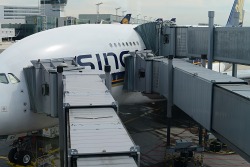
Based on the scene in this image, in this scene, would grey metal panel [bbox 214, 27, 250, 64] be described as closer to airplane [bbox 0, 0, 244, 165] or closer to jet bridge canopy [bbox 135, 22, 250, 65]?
jet bridge canopy [bbox 135, 22, 250, 65]

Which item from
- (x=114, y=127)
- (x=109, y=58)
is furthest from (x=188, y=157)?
(x=114, y=127)

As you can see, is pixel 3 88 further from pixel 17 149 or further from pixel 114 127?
pixel 114 127

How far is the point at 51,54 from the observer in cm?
1698

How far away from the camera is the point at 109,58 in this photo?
1959 cm

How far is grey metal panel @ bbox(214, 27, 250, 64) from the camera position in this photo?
742 inches

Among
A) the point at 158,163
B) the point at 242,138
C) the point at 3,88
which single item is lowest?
the point at 158,163

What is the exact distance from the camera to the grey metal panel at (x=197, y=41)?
74.7 feet

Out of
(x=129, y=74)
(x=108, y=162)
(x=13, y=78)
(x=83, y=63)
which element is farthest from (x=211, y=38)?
(x=108, y=162)

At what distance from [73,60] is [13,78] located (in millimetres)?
2939

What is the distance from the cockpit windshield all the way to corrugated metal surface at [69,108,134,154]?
5594 mm

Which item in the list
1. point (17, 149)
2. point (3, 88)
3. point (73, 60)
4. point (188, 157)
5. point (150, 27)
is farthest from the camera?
point (150, 27)

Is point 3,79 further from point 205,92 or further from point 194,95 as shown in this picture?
point 205,92

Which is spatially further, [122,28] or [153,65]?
[122,28]

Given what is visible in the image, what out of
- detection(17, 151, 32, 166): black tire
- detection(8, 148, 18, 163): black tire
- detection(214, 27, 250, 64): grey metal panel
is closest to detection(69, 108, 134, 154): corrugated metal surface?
detection(17, 151, 32, 166): black tire
